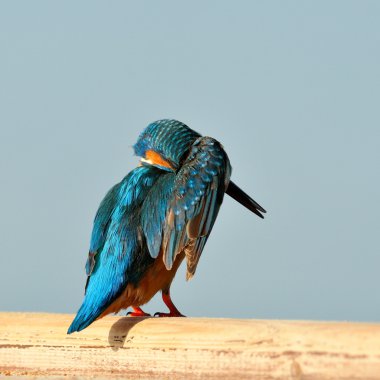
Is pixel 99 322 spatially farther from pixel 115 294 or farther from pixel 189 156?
pixel 189 156

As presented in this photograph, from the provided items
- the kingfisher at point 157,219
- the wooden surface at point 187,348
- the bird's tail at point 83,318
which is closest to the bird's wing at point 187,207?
the kingfisher at point 157,219

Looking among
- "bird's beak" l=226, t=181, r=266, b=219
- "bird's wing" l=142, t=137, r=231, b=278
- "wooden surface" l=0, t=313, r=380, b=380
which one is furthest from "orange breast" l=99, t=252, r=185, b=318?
"bird's beak" l=226, t=181, r=266, b=219

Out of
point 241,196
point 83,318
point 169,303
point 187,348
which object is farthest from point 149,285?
point 187,348

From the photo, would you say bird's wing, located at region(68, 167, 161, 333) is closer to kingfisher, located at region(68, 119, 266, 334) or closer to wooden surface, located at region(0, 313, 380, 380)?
kingfisher, located at region(68, 119, 266, 334)

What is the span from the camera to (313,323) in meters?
3.32

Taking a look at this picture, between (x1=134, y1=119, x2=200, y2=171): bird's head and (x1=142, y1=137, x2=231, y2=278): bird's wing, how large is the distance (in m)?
0.06

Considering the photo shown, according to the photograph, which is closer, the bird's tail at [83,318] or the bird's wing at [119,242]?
the bird's tail at [83,318]

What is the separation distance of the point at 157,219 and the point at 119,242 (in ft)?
0.71

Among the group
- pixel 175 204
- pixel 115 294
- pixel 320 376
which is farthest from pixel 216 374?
pixel 175 204

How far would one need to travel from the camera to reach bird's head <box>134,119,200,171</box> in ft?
16.5

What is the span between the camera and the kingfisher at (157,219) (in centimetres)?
454

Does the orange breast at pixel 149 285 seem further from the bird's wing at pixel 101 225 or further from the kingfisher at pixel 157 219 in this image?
the bird's wing at pixel 101 225

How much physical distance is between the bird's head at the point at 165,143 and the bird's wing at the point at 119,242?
0.61ft

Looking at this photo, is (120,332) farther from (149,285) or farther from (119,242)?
(149,285)
